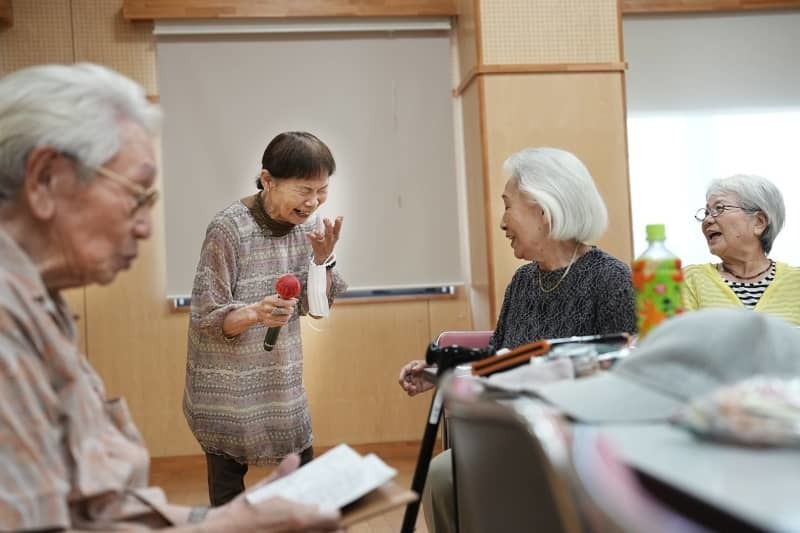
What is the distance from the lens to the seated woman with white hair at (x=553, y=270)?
2.47 m

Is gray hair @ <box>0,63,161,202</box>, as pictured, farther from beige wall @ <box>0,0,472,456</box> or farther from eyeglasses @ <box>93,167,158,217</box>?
beige wall @ <box>0,0,472,456</box>

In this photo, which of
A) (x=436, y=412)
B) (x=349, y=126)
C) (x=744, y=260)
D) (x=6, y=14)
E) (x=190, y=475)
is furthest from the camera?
(x=349, y=126)

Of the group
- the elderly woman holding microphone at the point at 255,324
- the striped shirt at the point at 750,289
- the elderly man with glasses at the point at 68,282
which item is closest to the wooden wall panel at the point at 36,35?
the elderly woman holding microphone at the point at 255,324

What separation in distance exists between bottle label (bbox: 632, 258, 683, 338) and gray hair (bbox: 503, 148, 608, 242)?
0.77m

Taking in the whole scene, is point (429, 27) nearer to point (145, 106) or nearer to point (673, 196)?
point (673, 196)

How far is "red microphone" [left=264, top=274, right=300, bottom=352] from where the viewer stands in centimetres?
261

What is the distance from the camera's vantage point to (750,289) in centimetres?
323

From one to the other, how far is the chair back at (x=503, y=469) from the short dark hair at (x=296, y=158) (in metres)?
1.24

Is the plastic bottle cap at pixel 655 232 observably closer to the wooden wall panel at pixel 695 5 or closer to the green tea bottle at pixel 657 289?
the green tea bottle at pixel 657 289

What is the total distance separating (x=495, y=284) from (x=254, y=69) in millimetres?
Result: 1732

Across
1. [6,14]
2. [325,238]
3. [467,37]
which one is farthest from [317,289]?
[6,14]

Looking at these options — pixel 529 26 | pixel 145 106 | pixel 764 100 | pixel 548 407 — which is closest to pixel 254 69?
pixel 529 26

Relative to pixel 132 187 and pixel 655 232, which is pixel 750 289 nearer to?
pixel 655 232

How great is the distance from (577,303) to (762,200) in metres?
1.19
